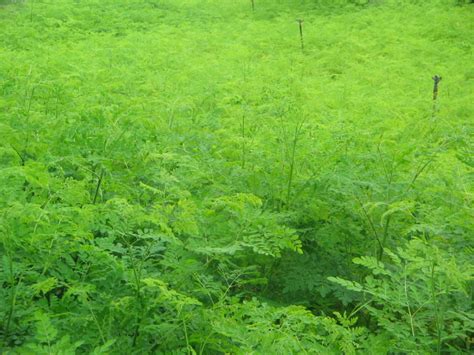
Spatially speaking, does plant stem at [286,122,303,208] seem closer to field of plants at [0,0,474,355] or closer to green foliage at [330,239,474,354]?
field of plants at [0,0,474,355]

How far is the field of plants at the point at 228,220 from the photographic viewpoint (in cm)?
241

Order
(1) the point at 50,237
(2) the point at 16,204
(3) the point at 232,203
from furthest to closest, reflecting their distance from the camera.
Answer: (3) the point at 232,203 < (1) the point at 50,237 < (2) the point at 16,204

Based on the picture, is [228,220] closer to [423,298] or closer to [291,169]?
[291,169]

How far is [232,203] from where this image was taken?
2.79 metres

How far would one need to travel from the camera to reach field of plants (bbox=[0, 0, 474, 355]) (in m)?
2.41

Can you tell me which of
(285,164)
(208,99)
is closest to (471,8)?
(208,99)

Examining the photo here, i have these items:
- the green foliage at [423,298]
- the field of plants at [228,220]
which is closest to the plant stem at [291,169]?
the field of plants at [228,220]

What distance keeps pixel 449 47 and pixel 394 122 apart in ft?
20.9

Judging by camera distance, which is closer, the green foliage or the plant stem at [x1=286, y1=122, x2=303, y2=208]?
the green foliage

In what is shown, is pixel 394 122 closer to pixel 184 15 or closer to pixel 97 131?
pixel 97 131

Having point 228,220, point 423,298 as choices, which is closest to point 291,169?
point 228,220

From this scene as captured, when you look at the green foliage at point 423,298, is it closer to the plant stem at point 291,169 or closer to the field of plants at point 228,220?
the field of plants at point 228,220

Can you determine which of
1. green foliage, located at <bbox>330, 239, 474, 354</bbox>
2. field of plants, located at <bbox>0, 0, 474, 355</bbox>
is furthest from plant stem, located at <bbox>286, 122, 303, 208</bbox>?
green foliage, located at <bbox>330, 239, 474, 354</bbox>

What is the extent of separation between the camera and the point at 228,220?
3164 mm
